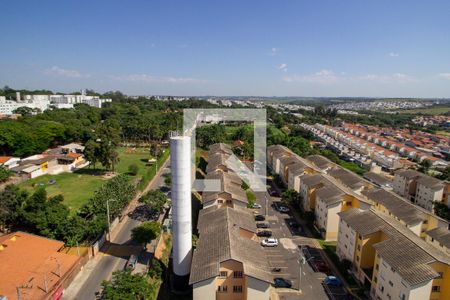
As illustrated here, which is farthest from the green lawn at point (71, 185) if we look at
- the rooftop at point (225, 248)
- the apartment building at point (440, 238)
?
the apartment building at point (440, 238)

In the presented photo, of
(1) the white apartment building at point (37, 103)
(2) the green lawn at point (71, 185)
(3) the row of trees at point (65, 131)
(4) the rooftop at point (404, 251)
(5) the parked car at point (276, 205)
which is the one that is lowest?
(5) the parked car at point (276, 205)

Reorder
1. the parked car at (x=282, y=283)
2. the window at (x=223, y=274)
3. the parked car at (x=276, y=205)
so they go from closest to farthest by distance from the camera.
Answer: the window at (x=223, y=274), the parked car at (x=282, y=283), the parked car at (x=276, y=205)

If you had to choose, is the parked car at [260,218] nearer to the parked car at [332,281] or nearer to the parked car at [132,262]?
the parked car at [332,281]

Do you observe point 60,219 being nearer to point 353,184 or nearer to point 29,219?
point 29,219

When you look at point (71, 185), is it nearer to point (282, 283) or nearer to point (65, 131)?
point (65, 131)

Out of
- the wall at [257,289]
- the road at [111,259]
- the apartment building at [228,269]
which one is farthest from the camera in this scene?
the road at [111,259]

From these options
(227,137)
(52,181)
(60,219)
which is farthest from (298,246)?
(227,137)
